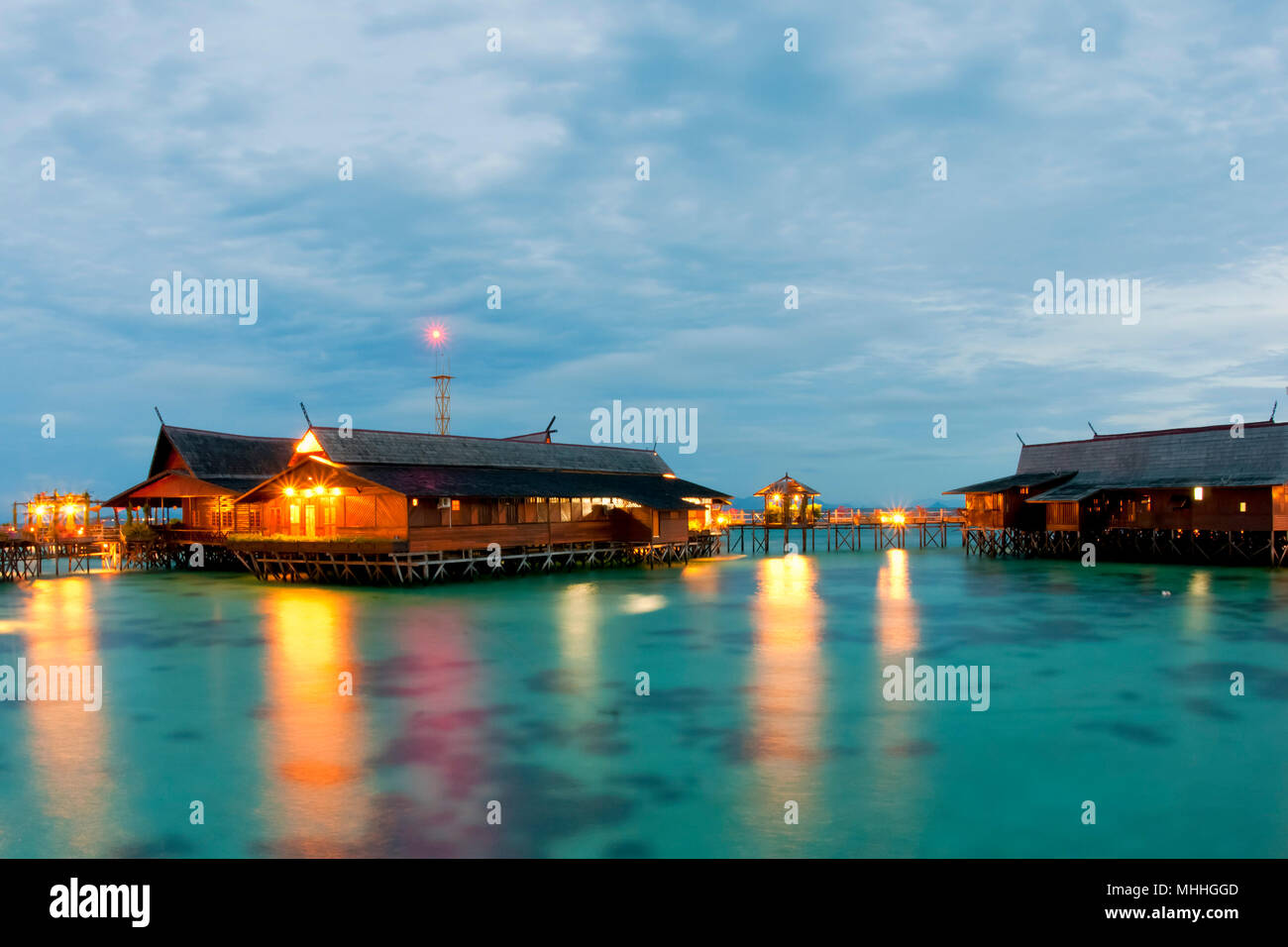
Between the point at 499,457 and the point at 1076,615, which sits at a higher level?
the point at 499,457

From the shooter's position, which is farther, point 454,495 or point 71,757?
point 454,495

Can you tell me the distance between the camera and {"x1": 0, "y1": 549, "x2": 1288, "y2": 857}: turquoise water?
9508 mm

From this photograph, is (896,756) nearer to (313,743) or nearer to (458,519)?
(313,743)

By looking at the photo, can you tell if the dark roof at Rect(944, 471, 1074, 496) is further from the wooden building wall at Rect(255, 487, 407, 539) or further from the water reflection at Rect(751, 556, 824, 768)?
the wooden building wall at Rect(255, 487, 407, 539)

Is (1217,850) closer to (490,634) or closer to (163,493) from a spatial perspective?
(490,634)

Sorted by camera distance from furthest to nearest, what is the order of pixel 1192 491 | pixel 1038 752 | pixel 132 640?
pixel 1192 491
pixel 132 640
pixel 1038 752

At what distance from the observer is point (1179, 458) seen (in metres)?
43.7

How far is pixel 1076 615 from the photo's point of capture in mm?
25453

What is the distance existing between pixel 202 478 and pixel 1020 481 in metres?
46.4

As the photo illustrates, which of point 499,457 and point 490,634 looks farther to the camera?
point 499,457

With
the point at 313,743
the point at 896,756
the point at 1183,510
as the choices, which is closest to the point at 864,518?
the point at 1183,510

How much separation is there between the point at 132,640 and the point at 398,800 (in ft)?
52.0

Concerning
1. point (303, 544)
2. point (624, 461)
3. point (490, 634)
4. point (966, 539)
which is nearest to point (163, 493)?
point (303, 544)

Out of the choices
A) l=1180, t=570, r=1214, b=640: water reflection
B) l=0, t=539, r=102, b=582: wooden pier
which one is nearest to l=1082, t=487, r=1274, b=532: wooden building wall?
l=1180, t=570, r=1214, b=640: water reflection
